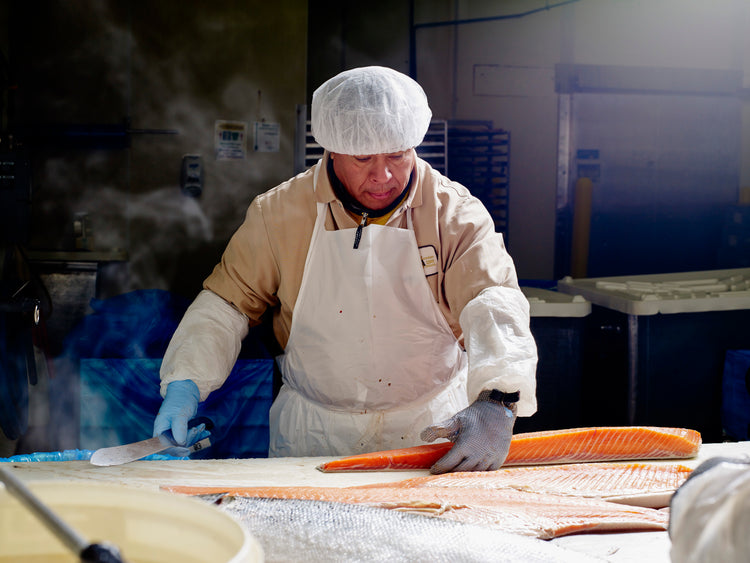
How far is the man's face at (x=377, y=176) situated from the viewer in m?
2.13

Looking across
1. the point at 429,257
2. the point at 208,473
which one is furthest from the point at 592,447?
the point at 208,473

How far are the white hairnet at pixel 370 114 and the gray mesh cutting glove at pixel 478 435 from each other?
80 centimetres

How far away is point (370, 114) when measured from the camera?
2.06 m

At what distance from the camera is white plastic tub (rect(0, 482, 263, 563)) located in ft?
2.02

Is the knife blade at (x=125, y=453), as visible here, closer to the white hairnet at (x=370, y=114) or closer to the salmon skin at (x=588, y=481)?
the salmon skin at (x=588, y=481)

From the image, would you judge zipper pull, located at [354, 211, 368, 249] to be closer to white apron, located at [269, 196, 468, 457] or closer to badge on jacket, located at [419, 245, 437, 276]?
white apron, located at [269, 196, 468, 457]

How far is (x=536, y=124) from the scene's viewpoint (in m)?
5.48

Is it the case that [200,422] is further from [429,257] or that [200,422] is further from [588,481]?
[588,481]

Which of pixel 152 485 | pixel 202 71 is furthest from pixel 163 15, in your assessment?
pixel 152 485

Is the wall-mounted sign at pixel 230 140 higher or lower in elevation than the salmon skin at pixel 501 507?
higher

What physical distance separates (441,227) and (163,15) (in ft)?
9.17

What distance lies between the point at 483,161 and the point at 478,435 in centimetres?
385

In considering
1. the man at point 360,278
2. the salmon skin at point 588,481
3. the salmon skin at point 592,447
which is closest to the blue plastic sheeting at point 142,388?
the man at point 360,278

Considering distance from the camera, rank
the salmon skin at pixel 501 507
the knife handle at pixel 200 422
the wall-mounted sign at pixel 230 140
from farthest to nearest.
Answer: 1. the wall-mounted sign at pixel 230 140
2. the knife handle at pixel 200 422
3. the salmon skin at pixel 501 507
